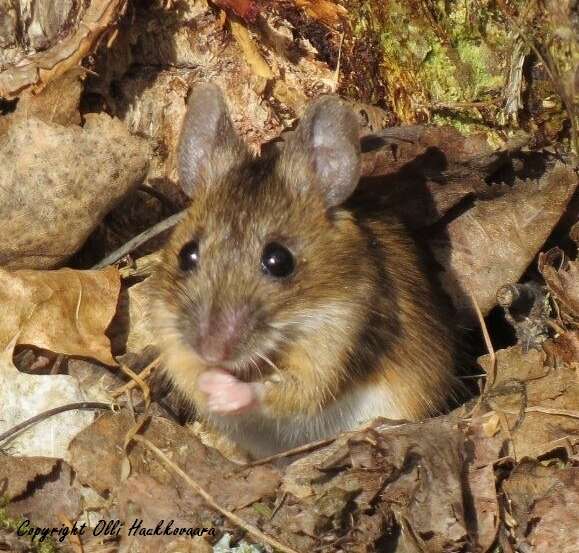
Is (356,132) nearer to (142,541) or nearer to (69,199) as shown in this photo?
(69,199)

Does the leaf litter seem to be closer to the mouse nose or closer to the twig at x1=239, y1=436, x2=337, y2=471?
the twig at x1=239, y1=436, x2=337, y2=471

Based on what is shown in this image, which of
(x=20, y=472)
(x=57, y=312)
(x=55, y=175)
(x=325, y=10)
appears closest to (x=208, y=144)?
(x=55, y=175)

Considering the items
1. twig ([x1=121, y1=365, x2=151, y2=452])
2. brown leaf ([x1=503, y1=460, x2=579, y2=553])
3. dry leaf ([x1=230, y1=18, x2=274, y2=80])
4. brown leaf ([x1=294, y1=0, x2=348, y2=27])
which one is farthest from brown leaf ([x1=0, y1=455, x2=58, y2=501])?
brown leaf ([x1=294, y1=0, x2=348, y2=27])

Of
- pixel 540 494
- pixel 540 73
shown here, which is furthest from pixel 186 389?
pixel 540 73

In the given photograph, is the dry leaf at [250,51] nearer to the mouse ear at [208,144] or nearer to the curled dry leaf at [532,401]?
the mouse ear at [208,144]

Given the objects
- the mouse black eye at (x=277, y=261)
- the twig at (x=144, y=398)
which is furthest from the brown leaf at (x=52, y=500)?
the mouse black eye at (x=277, y=261)

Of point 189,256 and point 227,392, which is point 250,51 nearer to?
point 189,256
